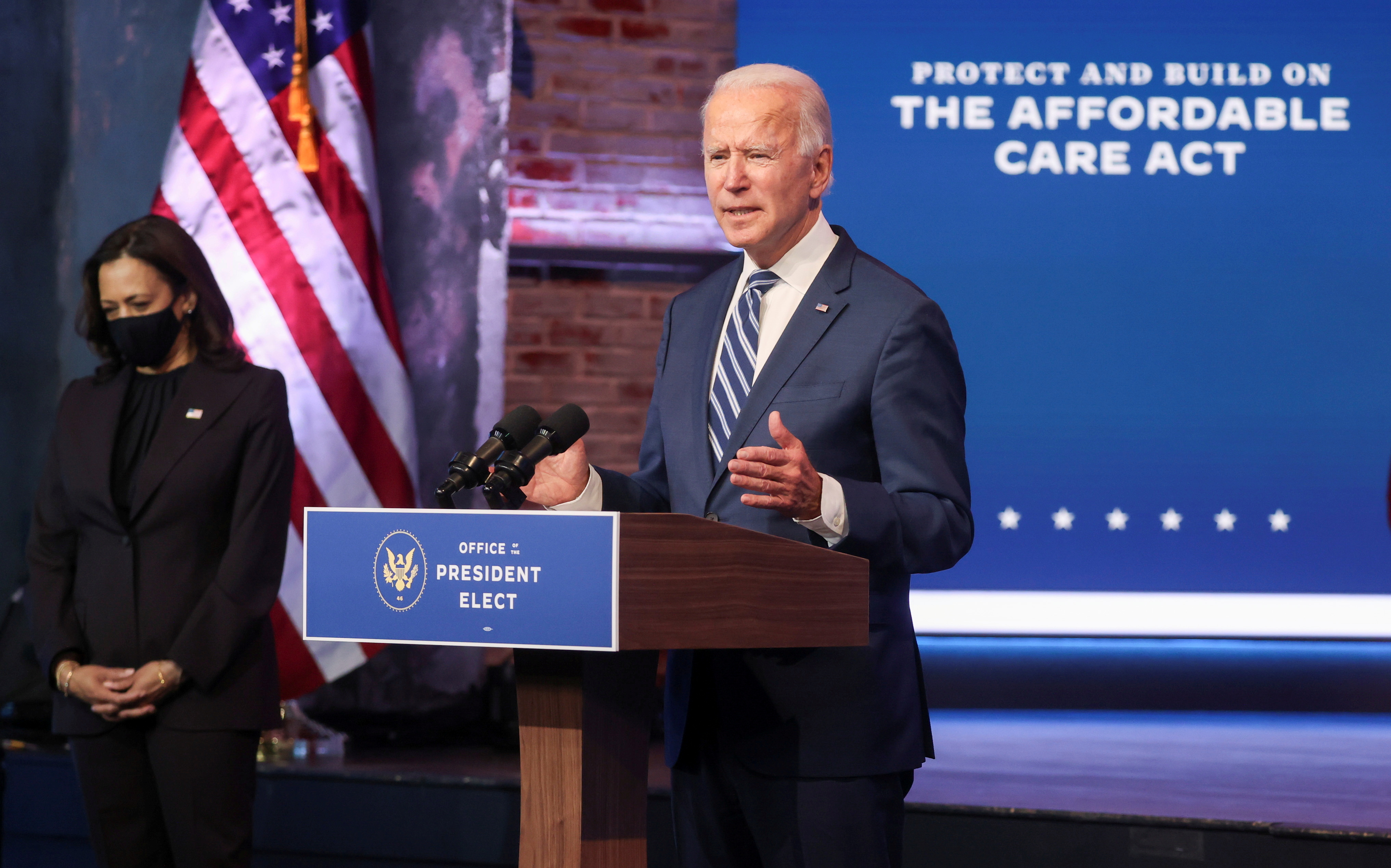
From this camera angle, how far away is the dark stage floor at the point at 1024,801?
2.76 metres

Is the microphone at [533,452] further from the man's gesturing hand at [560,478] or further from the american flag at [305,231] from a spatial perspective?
the american flag at [305,231]

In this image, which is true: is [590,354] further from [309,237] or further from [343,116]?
[343,116]

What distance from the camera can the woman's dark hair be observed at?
2.50 meters

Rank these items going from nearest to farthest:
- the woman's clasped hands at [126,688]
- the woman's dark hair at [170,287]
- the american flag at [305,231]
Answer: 1. the woman's clasped hands at [126,688]
2. the woman's dark hair at [170,287]
3. the american flag at [305,231]

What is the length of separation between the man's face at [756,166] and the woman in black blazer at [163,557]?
4.04ft

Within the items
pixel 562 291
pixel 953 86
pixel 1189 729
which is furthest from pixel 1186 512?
pixel 562 291

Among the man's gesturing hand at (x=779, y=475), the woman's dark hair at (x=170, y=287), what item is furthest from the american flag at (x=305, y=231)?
the man's gesturing hand at (x=779, y=475)

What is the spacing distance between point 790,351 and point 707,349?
159mm

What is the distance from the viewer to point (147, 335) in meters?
2.47

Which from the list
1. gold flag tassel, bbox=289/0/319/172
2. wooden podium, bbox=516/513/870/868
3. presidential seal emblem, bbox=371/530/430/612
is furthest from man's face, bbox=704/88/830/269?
gold flag tassel, bbox=289/0/319/172

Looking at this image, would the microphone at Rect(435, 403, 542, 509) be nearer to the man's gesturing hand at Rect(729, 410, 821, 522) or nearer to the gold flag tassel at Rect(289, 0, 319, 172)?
the man's gesturing hand at Rect(729, 410, 821, 522)

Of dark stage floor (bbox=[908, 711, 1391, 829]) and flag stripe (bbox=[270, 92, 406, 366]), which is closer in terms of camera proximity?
dark stage floor (bbox=[908, 711, 1391, 829])

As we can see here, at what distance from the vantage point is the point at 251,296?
387 centimetres

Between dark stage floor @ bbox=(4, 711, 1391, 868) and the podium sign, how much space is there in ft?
6.42
